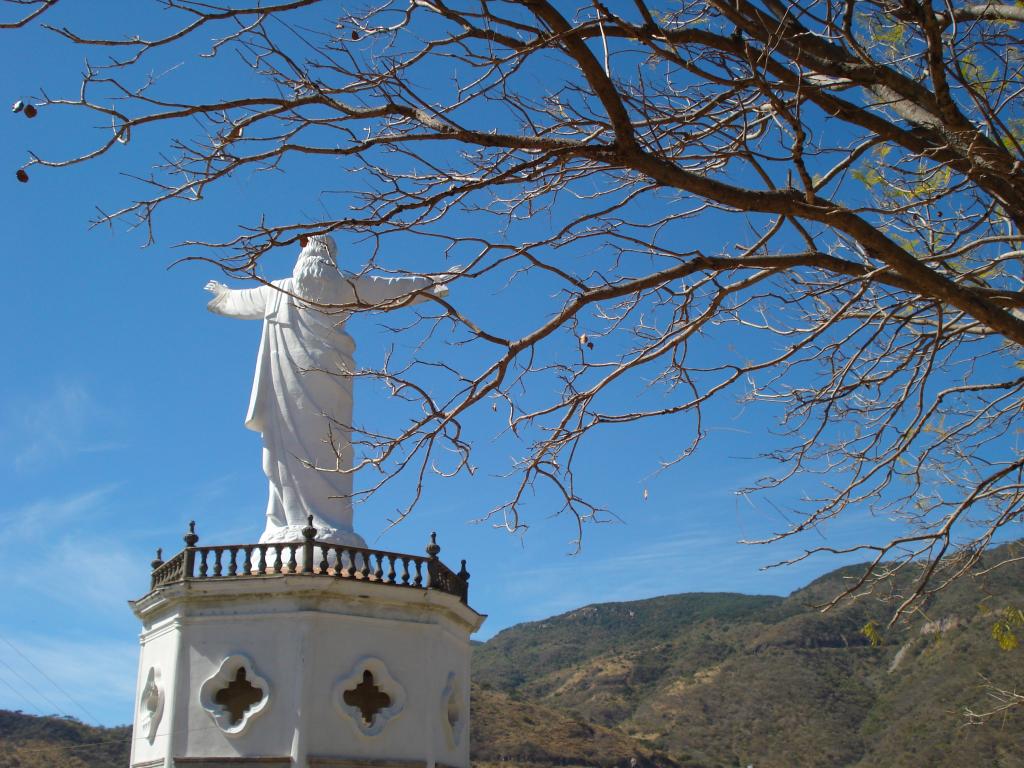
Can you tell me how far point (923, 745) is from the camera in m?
37.0

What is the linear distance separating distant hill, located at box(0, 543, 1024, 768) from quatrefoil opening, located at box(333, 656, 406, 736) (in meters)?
17.4

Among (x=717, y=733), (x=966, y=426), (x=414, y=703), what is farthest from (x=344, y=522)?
(x=717, y=733)

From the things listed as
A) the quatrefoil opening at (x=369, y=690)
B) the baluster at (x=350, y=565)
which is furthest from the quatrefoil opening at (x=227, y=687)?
the baluster at (x=350, y=565)

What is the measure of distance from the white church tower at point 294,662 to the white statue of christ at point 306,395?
3.01 feet

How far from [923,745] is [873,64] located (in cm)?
3574

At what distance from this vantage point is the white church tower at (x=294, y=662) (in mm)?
12508

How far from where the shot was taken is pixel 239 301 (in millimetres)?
15891

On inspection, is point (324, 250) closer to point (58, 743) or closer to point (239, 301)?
A: point (239, 301)

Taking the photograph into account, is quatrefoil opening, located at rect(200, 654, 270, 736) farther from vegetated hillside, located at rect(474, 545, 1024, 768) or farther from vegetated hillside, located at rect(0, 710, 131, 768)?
vegetated hillside, located at rect(474, 545, 1024, 768)

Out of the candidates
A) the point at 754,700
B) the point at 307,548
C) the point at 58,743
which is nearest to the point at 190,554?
the point at 307,548

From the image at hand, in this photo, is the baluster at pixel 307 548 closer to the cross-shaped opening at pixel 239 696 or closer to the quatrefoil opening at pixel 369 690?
the quatrefoil opening at pixel 369 690

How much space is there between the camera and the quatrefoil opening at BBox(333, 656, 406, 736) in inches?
502

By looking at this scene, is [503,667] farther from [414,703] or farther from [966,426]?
[966,426]

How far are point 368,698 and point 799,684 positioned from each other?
4015cm
